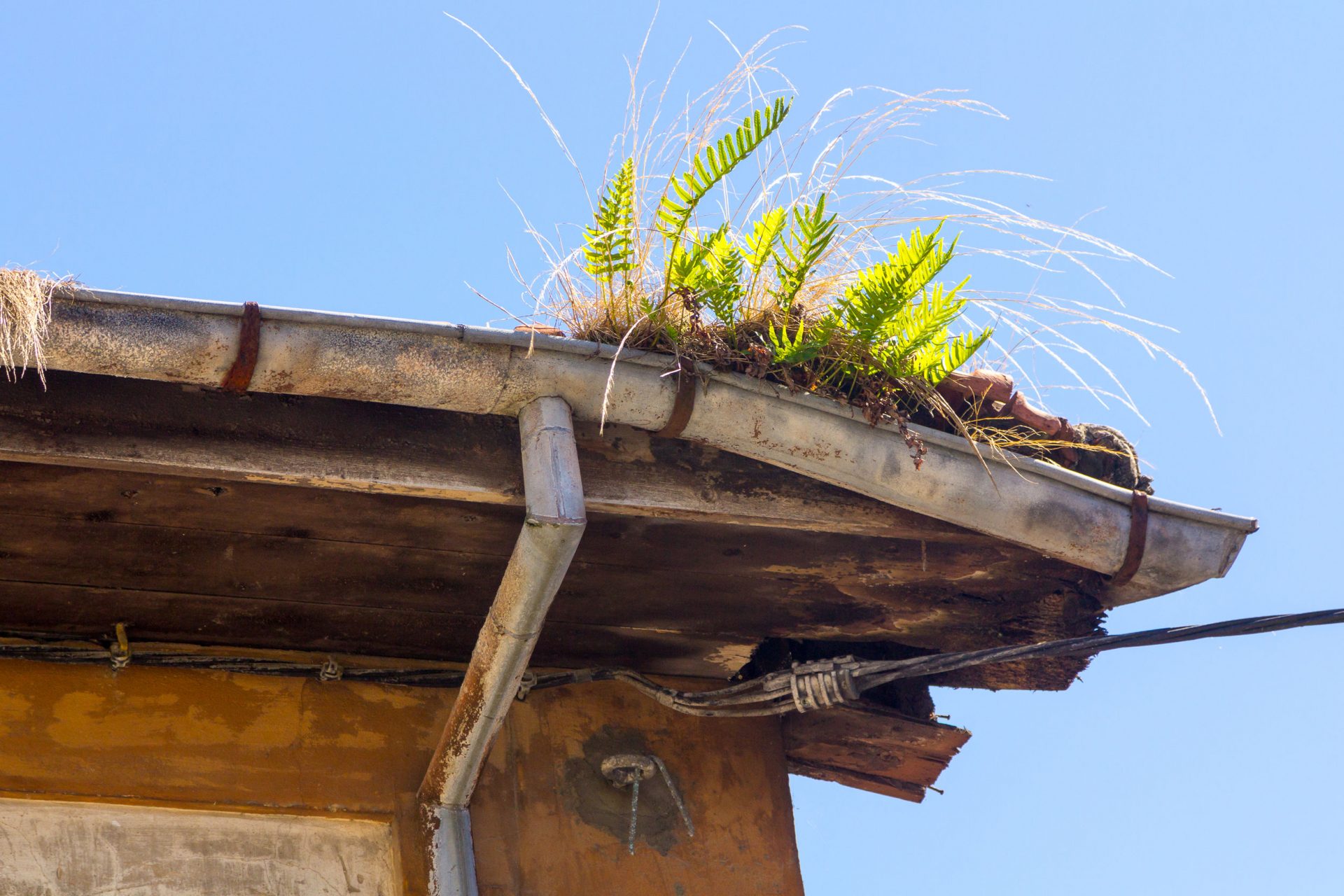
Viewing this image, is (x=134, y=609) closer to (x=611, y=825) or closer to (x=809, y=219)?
(x=611, y=825)

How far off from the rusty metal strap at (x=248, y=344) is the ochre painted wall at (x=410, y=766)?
4.01 ft

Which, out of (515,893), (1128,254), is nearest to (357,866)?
(515,893)

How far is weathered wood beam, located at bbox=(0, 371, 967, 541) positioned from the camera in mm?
3279

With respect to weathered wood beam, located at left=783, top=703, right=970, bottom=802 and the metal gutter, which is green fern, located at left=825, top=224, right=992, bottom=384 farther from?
weathered wood beam, located at left=783, top=703, right=970, bottom=802

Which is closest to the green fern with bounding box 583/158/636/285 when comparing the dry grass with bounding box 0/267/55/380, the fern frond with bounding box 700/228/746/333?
the fern frond with bounding box 700/228/746/333

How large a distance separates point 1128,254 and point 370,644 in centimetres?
231

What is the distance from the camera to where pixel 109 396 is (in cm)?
331

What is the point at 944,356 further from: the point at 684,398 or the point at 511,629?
the point at 511,629

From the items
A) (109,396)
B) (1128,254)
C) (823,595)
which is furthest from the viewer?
(823,595)

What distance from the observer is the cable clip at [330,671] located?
4.12 metres

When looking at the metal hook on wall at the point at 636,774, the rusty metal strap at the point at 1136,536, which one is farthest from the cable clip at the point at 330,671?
the rusty metal strap at the point at 1136,536

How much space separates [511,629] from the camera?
134 inches

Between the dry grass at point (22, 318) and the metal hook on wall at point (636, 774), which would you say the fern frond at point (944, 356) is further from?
the dry grass at point (22, 318)

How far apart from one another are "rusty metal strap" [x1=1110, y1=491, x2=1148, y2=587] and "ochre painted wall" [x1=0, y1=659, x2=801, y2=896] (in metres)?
1.28
